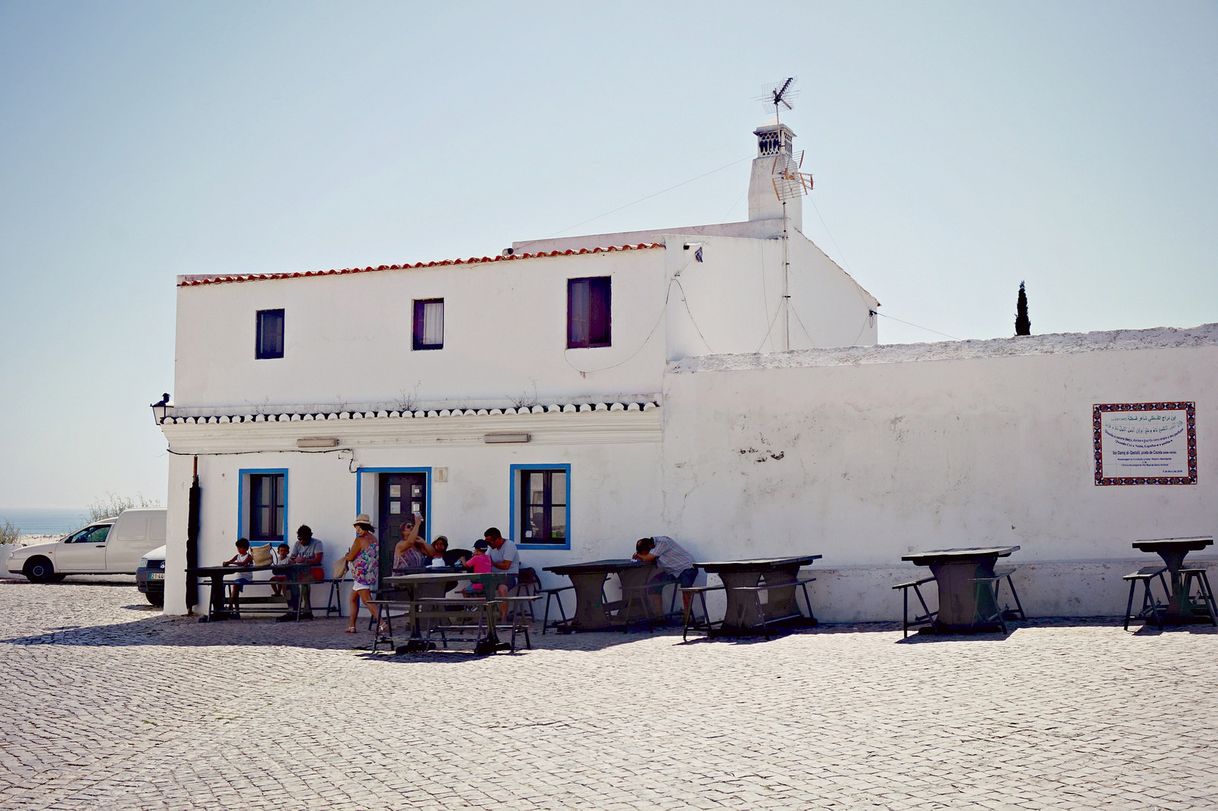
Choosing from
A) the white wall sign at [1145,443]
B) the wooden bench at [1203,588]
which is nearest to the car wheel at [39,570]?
the white wall sign at [1145,443]

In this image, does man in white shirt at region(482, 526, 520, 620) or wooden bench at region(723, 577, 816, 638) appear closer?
wooden bench at region(723, 577, 816, 638)

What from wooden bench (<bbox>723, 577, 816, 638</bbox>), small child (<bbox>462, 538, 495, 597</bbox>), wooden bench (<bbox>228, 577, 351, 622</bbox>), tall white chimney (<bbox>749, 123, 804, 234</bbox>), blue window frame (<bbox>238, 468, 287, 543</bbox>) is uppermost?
tall white chimney (<bbox>749, 123, 804, 234</bbox>)

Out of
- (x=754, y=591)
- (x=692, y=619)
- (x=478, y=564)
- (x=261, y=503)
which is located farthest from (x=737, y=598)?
(x=261, y=503)

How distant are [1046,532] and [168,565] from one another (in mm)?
13656

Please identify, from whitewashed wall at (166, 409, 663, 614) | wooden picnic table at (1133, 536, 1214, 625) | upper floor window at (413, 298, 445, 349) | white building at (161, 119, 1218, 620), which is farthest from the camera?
upper floor window at (413, 298, 445, 349)

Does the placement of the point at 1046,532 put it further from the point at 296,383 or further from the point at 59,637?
the point at 59,637

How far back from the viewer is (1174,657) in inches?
403

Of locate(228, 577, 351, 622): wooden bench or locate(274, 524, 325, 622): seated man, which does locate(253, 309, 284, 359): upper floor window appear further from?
locate(228, 577, 351, 622): wooden bench

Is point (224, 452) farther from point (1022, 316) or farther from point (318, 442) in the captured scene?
point (1022, 316)

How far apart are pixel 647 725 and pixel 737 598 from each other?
534cm

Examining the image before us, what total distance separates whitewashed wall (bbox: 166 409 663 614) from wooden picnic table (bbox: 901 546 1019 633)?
480 cm

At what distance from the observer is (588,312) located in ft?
58.4

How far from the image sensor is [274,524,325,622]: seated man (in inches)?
717

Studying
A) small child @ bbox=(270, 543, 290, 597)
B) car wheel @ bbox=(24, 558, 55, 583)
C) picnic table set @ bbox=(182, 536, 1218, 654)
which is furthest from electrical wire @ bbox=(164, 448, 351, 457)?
car wheel @ bbox=(24, 558, 55, 583)
